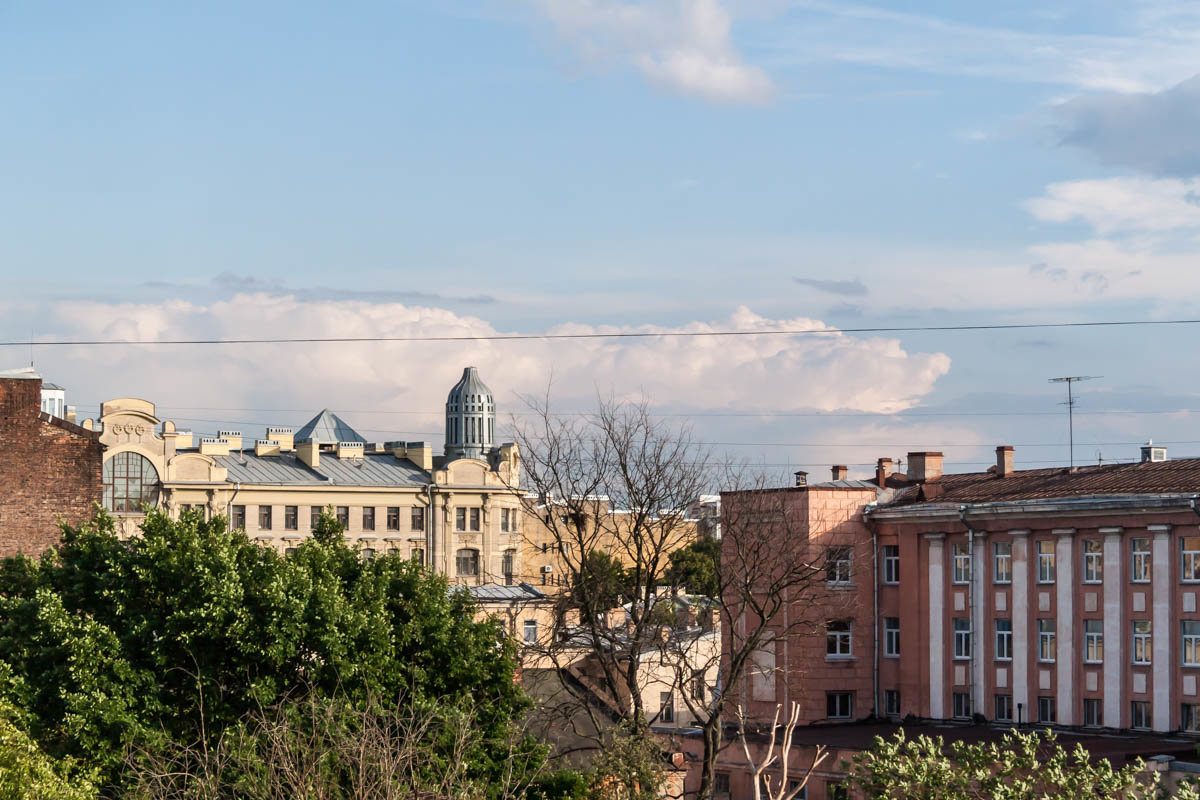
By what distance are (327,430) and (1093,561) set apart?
297 feet

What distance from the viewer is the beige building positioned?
327ft

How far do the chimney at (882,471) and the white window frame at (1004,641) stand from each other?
40.4ft

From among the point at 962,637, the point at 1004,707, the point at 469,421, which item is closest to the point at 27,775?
the point at 1004,707

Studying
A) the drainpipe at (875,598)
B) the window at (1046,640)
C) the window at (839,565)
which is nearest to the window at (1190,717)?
the window at (1046,640)

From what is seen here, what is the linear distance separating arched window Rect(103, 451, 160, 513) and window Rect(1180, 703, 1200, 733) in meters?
67.7

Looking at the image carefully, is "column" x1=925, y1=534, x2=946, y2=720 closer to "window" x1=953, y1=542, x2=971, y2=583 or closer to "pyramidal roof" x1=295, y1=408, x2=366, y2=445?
"window" x1=953, y1=542, x2=971, y2=583

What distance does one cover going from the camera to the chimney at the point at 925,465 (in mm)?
61000

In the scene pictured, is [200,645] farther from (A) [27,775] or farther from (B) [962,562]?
(B) [962,562]

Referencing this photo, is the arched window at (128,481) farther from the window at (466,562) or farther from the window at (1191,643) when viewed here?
the window at (1191,643)

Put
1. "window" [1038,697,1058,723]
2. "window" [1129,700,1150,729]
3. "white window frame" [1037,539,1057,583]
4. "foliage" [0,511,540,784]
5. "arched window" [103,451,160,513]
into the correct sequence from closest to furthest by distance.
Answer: "foliage" [0,511,540,784] < "window" [1129,700,1150,729] < "window" [1038,697,1058,723] < "white window frame" [1037,539,1057,583] < "arched window" [103,451,160,513]

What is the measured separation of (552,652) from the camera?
46.8m

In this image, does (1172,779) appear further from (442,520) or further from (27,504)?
(442,520)

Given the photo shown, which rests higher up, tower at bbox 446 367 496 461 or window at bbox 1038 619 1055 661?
tower at bbox 446 367 496 461

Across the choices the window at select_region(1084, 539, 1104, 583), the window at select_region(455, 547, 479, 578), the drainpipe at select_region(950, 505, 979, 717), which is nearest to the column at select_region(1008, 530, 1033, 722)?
the drainpipe at select_region(950, 505, 979, 717)
